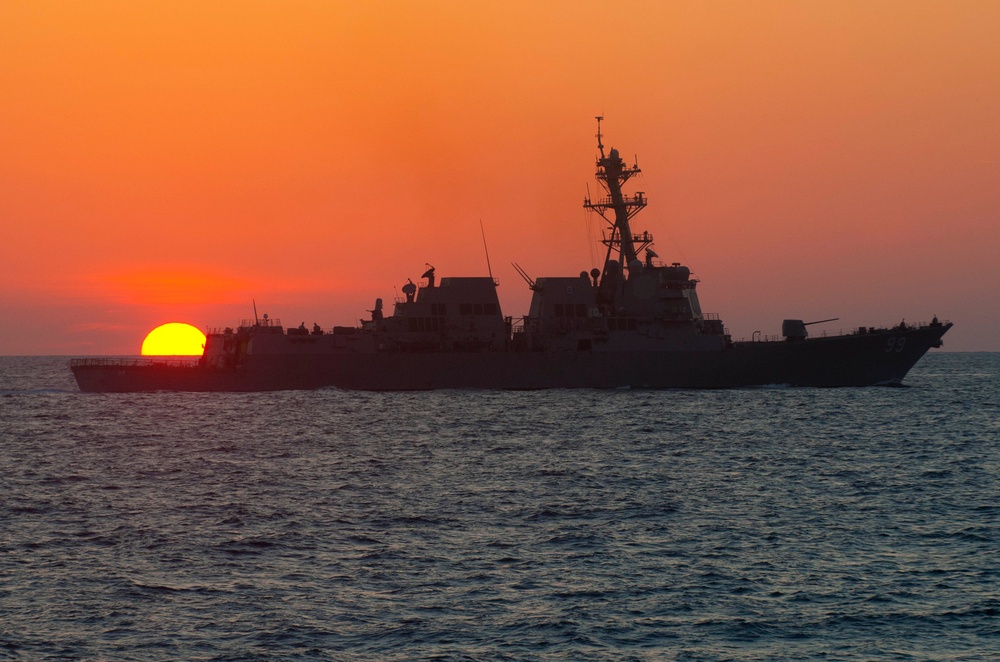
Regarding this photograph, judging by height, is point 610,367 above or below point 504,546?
above

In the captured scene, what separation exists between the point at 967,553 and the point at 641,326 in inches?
1478

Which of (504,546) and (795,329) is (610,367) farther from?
(504,546)

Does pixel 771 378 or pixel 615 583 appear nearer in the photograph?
pixel 615 583

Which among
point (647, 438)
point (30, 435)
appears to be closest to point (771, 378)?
point (647, 438)

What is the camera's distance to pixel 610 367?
53.6m

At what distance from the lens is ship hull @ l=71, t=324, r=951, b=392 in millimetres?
53062

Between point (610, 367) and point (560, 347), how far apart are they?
9.00ft

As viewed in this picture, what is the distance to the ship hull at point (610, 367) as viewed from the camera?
53.1 meters

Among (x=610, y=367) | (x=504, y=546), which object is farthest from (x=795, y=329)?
(x=504, y=546)

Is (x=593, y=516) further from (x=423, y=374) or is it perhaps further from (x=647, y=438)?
(x=423, y=374)

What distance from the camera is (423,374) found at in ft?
179

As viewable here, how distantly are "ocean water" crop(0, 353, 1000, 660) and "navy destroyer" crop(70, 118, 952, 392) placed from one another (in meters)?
18.8

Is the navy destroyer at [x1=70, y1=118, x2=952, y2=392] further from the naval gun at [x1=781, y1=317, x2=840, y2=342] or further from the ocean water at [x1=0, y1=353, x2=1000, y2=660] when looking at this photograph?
the ocean water at [x1=0, y1=353, x2=1000, y2=660]

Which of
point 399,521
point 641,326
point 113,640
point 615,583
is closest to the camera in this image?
point 113,640
